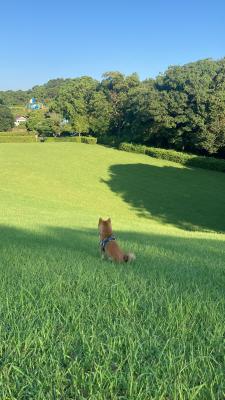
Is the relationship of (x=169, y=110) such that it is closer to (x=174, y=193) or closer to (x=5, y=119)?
(x=174, y=193)

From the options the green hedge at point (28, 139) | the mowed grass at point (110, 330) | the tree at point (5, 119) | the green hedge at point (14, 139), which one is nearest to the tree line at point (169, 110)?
the green hedge at point (28, 139)

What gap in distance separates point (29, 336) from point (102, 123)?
88.2 m

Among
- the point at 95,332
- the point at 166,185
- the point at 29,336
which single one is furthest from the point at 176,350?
the point at 166,185

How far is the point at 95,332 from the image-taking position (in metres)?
2.61

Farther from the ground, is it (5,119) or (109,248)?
(5,119)

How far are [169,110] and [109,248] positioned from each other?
56.0 m

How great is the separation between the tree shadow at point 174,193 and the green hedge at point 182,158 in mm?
1630

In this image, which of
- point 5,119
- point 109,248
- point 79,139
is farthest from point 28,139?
point 109,248

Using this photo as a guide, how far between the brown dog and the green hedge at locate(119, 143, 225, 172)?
4517cm

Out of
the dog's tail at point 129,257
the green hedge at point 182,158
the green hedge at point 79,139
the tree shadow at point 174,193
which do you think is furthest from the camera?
the green hedge at point 79,139

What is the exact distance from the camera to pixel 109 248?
21.7 feet

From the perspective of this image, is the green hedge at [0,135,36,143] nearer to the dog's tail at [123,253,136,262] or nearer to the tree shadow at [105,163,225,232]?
the tree shadow at [105,163,225,232]

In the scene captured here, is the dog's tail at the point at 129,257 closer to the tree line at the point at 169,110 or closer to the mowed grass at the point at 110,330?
the mowed grass at the point at 110,330

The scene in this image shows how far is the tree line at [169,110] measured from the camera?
53.9m
